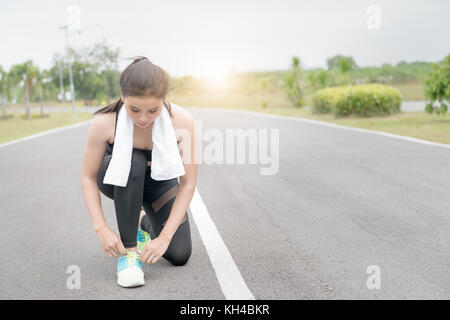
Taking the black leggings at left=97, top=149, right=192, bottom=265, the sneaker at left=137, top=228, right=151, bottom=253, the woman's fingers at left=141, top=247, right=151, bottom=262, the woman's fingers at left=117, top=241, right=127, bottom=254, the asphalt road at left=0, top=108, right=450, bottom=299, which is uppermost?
the black leggings at left=97, top=149, right=192, bottom=265

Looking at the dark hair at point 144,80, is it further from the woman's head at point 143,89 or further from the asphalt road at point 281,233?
the asphalt road at point 281,233

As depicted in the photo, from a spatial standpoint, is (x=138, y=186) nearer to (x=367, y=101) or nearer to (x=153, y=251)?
(x=153, y=251)

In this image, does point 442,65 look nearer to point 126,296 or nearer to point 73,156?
point 73,156

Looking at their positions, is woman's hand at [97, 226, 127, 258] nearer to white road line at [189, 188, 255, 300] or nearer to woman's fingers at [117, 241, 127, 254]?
woman's fingers at [117, 241, 127, 254]

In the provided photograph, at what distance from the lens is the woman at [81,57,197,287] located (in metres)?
3.09

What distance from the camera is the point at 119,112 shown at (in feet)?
11.1

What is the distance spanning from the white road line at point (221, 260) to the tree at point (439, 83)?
12.1 meters

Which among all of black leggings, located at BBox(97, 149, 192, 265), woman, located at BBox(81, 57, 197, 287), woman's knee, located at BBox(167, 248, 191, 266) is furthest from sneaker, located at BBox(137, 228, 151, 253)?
woman's knee, located at BBox(167, 248, 191, 266)

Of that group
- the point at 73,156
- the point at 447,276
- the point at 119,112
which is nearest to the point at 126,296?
the point at 119,112

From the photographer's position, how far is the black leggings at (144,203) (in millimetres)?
3355

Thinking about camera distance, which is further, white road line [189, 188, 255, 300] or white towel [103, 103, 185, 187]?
white towel [103, 103, 185, 187]

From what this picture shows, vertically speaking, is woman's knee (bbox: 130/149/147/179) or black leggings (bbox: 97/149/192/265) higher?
woman's knee (bbox: 130/149/147/179)

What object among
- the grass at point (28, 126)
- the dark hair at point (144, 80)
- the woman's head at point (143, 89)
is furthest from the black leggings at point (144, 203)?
the grass at point (28, 126)
